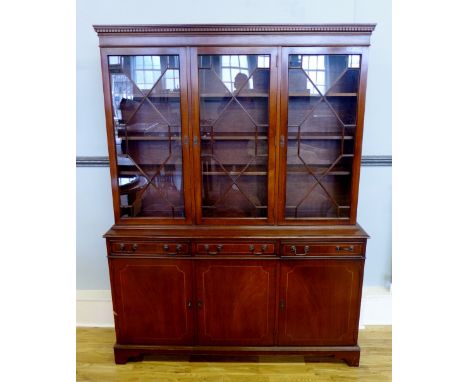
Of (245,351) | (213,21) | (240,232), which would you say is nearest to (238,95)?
(213,21)

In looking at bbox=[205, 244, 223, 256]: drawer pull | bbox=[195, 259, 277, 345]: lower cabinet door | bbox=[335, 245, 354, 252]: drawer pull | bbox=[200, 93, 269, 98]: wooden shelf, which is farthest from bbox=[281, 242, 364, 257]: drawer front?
bbox=[200, 93, 269, 98]: wooden shelf

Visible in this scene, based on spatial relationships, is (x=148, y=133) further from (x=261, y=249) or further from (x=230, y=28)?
(x=261, y=249)

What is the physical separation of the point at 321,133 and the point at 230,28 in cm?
73

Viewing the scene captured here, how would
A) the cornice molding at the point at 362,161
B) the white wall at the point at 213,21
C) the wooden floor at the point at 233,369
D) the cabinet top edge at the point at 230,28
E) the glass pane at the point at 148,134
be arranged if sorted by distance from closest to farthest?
the cabinet top edge at the point at 230,28 < the glass pane at the point at 148,134 < the wooden floor at the point at 233,369 < the white wall at the point at 213,21 < the cornice molding at the point at 362,161

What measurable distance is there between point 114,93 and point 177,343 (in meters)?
1.47

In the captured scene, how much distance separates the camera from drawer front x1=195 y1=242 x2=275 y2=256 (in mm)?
1713

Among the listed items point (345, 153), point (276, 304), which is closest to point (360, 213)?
Answer: point (345, 153)

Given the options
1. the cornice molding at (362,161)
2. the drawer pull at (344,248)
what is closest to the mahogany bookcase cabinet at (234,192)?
the drawer pull at (344,248)

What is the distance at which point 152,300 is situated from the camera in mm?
1785

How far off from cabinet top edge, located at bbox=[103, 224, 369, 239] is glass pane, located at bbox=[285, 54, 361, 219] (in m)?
0.08

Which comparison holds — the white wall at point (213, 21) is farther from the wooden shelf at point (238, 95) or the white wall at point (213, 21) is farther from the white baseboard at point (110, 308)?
the wooden shelf at point (238, 95)

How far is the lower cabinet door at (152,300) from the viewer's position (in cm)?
175

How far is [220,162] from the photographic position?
5.81ft
